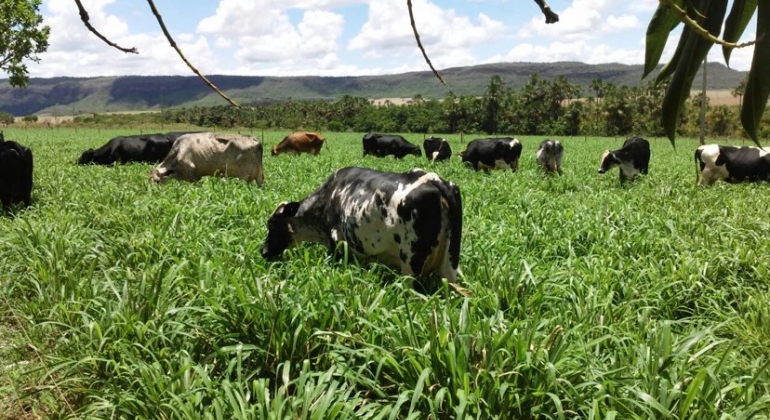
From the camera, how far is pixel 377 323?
333 cm

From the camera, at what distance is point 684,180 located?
11.1 metres

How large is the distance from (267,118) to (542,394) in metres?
71.5

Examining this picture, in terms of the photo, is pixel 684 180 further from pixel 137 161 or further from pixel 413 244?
pixel 137 161

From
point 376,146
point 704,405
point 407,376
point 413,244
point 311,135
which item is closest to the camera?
point 704,405

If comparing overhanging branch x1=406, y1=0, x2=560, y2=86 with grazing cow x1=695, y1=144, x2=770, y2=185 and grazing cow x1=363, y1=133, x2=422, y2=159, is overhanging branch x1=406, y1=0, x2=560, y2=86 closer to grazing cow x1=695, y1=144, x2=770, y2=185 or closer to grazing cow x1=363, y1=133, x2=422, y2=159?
grazing cow x1=695, y1=144, x2=770, y2=185

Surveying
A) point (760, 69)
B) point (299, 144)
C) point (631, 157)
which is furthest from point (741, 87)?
point (760, 69)

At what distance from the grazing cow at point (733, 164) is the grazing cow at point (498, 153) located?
4.44 m

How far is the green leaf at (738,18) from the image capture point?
792 mm

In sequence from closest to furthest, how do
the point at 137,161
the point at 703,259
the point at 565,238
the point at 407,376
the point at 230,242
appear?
1. the point at 407,376
2. the point at 703,259
3. the point at 230,242
4. the point at 565,238
5. the point at 137,161

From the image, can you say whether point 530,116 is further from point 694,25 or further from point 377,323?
point 694,25

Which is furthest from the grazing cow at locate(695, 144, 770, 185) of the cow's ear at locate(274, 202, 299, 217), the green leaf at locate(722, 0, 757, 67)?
the green leaf at locate(722, 0, 757, 67)

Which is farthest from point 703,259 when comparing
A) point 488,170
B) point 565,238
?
point 488,170

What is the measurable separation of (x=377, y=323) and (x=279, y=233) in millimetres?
2121

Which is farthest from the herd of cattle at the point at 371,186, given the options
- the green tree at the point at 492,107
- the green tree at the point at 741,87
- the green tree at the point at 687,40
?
the green tree at the point at 492,107
